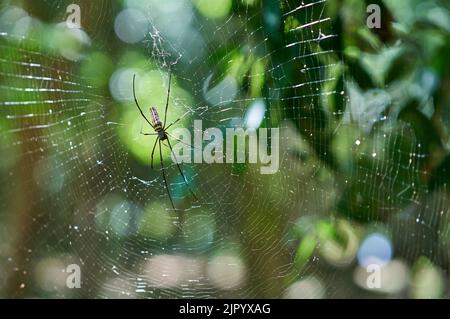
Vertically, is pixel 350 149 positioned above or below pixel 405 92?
below

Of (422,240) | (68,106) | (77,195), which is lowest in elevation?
(422,240)

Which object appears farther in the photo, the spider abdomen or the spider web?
the spider abdomen

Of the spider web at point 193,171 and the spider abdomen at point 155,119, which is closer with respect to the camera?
the spider web at point 193,171

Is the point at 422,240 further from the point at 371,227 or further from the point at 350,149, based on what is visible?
the point at 350,149

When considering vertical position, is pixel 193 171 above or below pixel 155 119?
below

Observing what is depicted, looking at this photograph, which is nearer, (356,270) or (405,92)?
(405,92)
